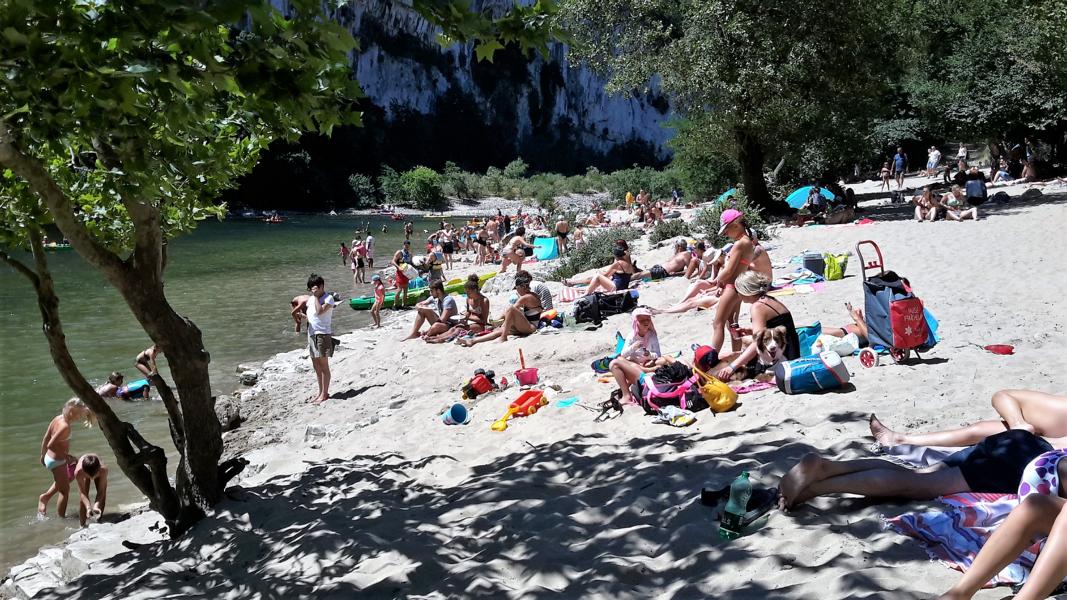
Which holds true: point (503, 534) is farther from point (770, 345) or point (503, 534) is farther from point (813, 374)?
point (770, 345)

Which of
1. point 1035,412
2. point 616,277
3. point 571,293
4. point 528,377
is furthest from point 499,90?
point 1035,412

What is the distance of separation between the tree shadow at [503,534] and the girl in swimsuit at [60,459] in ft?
7.07

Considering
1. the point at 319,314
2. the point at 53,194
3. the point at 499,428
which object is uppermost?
the point at 53,194

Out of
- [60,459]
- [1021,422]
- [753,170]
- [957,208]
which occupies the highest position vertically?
[753,170]

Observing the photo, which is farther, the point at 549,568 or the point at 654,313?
the point at 654,313

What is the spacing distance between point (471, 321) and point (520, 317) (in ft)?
3.54

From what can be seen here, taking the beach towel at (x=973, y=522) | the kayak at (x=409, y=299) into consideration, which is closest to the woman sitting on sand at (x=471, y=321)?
the kayak at (x=409, y=299)

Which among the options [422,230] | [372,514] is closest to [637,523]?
[372,514]

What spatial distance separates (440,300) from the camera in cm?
1241

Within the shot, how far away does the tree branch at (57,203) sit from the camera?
4157mm

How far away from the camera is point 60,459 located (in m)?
7.15

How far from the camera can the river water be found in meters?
7.50

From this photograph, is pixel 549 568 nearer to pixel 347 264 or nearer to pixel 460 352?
pixel 460 352

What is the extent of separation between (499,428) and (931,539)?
4.19 meters
